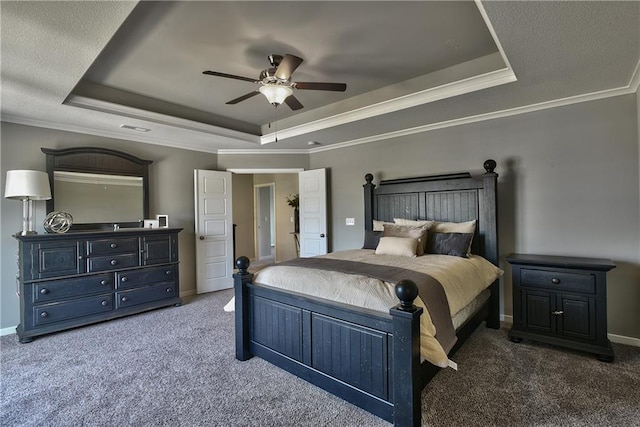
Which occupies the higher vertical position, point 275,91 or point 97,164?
point 275,91

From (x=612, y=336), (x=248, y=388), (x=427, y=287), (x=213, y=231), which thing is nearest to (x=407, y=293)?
(x=427, y=287)

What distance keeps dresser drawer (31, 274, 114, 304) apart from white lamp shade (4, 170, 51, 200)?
0.95 m

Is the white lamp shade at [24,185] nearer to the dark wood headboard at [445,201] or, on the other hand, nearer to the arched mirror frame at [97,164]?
the arched mirror frame at [97,164]

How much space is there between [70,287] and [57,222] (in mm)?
758

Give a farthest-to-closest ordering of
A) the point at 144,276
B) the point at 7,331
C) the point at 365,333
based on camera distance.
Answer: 1. the point at 144,276
2. the point at 7,331
3. the point at 365,333

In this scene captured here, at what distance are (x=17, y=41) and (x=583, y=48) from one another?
3.81m

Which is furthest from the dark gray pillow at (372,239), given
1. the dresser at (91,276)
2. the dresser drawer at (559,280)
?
the dresser at (91,276)

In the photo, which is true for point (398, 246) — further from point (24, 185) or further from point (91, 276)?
A: point (24, 185)

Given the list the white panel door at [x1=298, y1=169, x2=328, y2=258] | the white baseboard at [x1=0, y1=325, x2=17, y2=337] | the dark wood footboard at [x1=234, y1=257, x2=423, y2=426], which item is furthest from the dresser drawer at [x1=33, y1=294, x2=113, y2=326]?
the white panel door at [x1=298, y1=169, x2=328, y2=258]

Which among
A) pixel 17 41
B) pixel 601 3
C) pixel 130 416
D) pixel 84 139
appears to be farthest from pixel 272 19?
pixel 84 139

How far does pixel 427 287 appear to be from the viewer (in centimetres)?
208

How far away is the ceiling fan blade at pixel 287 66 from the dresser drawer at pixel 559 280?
9.08 feet

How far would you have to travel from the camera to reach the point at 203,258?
490 centimetres

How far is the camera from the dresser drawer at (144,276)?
376cm
